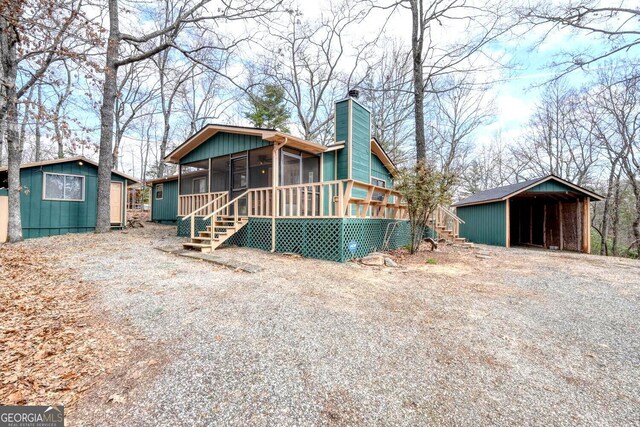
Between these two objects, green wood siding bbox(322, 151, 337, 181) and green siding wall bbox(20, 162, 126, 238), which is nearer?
green wood siding bbox(322, 151, 337, 181)

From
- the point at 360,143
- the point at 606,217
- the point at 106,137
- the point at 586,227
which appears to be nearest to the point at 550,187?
the point at 586,227

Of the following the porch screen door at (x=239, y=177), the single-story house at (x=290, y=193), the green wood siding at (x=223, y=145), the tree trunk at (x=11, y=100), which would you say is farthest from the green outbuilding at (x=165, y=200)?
the tree trunk at (x=11, y=100)

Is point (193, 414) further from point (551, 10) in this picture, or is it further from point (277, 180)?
point (551, 10)

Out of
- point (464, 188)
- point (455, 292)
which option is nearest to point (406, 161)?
point (464, 188)

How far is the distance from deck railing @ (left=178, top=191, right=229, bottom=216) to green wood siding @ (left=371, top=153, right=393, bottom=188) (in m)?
6.35

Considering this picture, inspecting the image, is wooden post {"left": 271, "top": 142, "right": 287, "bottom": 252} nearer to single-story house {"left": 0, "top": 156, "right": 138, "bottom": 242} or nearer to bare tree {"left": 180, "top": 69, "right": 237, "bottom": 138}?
single-story house {"left": 0, "top": 156, "right": 138, "bottom": 242}

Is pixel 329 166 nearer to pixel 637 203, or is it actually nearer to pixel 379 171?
pixel 379 171

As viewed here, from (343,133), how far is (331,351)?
327 inches

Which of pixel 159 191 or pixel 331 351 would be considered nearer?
pixel 331 351

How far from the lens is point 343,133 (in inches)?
383

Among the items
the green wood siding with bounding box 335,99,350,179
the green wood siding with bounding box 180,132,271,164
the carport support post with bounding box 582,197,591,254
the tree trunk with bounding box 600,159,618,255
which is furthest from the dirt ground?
the tree trunk with bounding box 600,159,618,255

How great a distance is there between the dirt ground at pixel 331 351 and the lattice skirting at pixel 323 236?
5.97 feet

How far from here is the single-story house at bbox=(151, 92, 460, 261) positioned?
22.8 feet

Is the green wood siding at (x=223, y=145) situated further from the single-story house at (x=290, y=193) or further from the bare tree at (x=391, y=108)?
the bare tree at (x=391, y=108)
